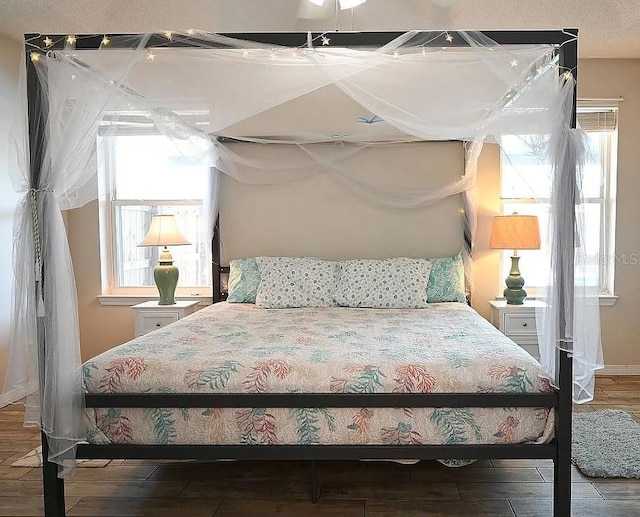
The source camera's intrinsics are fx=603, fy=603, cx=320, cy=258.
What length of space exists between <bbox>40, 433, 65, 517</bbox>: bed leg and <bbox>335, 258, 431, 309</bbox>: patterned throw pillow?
2.19 metres

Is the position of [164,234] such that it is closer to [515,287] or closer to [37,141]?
[37,141]

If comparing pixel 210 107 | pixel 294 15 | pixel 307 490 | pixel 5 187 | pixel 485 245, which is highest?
pixel 294 15

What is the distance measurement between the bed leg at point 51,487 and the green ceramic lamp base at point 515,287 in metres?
3.23

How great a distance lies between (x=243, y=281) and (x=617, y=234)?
291 cm

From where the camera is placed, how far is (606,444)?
3.23 meters

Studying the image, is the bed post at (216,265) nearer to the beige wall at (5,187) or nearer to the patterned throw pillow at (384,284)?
the patterned throw pillow at (384,284)

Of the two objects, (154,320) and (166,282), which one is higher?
(166,282)

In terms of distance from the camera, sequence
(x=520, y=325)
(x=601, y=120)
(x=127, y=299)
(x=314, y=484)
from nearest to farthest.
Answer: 1. (x=314, y=484)
2. (x=520, y=325)
3. (x=601, y=120)
4. (x=127, y=299)

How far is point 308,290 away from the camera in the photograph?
4.20m

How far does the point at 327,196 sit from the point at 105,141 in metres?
1.99

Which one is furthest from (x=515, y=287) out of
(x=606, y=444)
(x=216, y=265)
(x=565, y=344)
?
(x=216, y=265)

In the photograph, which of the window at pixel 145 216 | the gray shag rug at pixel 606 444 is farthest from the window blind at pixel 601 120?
the window at pixel 145 216

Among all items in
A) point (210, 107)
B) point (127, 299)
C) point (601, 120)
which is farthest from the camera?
point (127, 299)

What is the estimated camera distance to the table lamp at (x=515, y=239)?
4.32 m
